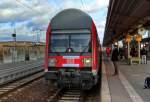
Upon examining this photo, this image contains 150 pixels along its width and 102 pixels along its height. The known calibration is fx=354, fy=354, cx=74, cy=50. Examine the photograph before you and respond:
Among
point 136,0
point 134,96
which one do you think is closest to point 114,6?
point 136,0

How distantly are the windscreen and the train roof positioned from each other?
0.37 meters

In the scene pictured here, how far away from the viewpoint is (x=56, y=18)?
48.4 feet

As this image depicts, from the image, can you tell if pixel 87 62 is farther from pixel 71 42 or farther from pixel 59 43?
pixel 59 43

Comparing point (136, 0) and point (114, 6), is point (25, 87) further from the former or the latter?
point (114, 6)

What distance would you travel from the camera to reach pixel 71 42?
47.0 ft

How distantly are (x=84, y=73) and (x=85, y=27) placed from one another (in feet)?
6.29

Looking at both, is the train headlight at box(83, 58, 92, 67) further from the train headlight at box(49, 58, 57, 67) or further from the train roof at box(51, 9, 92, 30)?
the train roof at box(51, 9, 92, 30)

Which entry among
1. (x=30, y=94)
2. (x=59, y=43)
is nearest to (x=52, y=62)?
(x=59, y=43)

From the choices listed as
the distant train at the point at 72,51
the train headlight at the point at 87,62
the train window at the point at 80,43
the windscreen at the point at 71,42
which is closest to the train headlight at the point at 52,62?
the distant train at the point at 72,51

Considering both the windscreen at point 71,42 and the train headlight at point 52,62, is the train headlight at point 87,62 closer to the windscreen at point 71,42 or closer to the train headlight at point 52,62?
the windscreen at point 71,42

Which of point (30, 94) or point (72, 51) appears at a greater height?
point (72, 51)

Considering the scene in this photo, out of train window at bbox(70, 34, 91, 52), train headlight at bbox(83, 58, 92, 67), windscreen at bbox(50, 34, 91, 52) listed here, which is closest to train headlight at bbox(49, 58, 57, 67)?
windscreen at bbox(50, 34, 91, 52)

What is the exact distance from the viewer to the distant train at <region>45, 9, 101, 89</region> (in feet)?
45.5

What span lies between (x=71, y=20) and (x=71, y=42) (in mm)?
948
